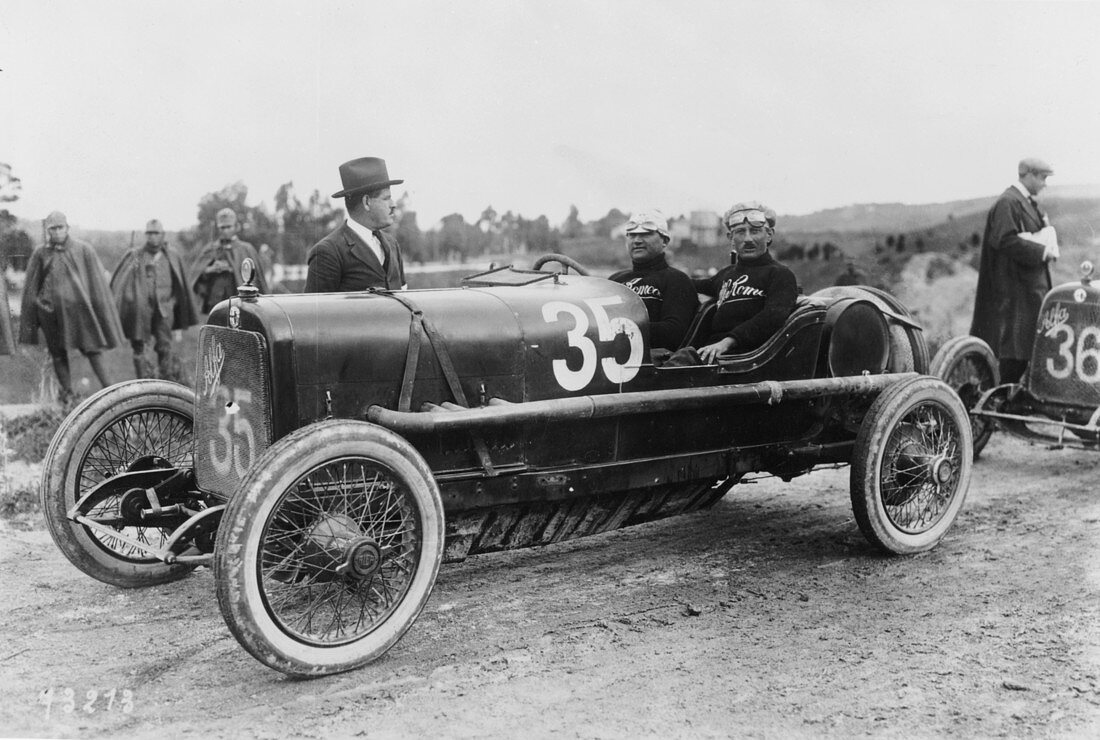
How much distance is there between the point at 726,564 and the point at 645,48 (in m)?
5.10

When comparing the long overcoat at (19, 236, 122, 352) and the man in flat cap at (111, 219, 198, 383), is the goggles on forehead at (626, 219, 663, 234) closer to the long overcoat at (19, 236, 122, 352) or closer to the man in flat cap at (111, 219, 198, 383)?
the long overcoat at (19, 236, 122, 352)

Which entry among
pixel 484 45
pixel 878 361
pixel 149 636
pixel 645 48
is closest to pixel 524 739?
pixel 149 636

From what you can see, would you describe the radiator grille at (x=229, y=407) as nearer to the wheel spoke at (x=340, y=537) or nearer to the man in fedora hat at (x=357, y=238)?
the wheel spoke at (x=340, y=537)

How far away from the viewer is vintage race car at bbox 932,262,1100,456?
7.16 metres

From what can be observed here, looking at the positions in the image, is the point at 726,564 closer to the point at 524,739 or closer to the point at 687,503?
the point at 687,503

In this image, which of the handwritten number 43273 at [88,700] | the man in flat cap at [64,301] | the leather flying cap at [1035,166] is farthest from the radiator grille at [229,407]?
the leather flying cap at [1035,166]

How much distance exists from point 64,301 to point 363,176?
4.31 m

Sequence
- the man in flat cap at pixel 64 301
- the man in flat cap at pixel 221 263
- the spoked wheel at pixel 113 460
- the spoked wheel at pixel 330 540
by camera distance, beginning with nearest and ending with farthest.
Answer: the spoked wheel at pixel 330 540
the spoked wheel at pixel 113 460
the man in flat cap at pixel 64 301
the man in flat cap at pixel 221 263

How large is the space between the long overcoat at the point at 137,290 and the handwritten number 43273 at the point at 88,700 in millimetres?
5879

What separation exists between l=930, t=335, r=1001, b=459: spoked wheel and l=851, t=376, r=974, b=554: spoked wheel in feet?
6.59

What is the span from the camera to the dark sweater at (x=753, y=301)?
5.29 meters

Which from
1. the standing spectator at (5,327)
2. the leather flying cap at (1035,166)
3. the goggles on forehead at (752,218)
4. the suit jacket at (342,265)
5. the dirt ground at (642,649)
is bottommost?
the dirt ground at (642,649)

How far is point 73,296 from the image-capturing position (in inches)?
324

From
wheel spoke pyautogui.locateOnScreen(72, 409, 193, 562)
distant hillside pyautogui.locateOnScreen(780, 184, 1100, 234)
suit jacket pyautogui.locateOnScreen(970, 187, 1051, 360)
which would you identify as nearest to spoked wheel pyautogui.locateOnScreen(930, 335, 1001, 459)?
suit jacket pyautogui.locateOnScreen(970, 187, 1051, 360)
